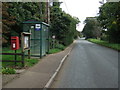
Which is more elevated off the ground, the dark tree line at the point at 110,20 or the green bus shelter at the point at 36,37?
the dark tree line at the point at 110,20

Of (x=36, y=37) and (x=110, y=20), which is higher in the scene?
(x=110, y=20)

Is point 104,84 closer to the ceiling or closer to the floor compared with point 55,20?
closer to the floor

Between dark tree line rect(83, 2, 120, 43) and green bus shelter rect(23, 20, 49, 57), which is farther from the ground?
dark tree line rect(83, 2, 120, 43)

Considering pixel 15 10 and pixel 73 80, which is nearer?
pixel 73 80

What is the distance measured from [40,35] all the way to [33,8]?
12.5 metres

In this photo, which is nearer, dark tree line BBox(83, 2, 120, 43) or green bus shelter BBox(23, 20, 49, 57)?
green bus shelter BBox(23, 20, 49, 57)

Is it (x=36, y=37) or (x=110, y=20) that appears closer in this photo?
(x=36, y=37)

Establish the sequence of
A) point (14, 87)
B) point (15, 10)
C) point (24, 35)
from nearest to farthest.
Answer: point (14, 87) → point (24, 35) → point (15, 10)

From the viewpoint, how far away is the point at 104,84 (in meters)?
6.21

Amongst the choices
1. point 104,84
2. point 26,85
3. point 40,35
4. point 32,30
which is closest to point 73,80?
point 104,84

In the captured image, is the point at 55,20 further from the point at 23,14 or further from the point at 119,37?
the point at 119,37

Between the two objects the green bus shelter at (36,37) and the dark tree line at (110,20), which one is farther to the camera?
the dark tree line at (110,20)

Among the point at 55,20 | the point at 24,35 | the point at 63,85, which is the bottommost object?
the point at 63,85

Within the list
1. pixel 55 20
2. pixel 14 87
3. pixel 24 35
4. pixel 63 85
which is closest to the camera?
pixel 14 87
